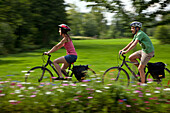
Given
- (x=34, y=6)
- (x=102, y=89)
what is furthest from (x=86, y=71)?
(x=34, y=6)

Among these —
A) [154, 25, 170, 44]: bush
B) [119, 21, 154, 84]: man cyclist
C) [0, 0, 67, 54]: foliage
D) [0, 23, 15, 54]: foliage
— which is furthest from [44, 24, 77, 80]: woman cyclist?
[154, 25, 170, 44]: bush

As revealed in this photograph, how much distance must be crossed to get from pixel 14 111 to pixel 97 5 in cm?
526

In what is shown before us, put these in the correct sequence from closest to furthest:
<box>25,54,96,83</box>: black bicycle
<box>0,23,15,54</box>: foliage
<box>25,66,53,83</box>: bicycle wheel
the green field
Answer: <box>25,54,96,83</box>: black bicycle → <box>25,66,53,83</box>: bicycle wheel → the green field → <box>0,23,15,54</box>: foliage

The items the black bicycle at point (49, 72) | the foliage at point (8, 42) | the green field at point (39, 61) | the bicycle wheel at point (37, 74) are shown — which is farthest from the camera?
the foliage at point (8, 42)

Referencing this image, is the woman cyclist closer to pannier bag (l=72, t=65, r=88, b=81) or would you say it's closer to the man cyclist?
pannier bag (l=72, t=65, r=88, b=81)

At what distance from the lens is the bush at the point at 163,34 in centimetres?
3734

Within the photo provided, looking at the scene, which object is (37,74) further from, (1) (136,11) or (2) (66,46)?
(1) (136,11)

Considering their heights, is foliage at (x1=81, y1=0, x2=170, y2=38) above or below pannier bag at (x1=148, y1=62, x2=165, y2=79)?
above

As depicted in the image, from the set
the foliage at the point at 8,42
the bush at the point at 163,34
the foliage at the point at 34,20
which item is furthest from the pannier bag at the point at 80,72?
the bush at the point at 163,34

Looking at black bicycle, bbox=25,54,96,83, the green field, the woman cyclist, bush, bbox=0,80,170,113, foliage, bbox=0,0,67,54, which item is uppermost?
foliage, bbox=0,0,67,54

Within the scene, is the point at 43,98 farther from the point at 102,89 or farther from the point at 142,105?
the point at 142,105

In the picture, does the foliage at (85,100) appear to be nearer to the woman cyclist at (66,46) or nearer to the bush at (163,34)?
the woman cyclist at (66,46)

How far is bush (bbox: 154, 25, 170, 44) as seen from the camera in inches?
1470

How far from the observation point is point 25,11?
25.5 metres
